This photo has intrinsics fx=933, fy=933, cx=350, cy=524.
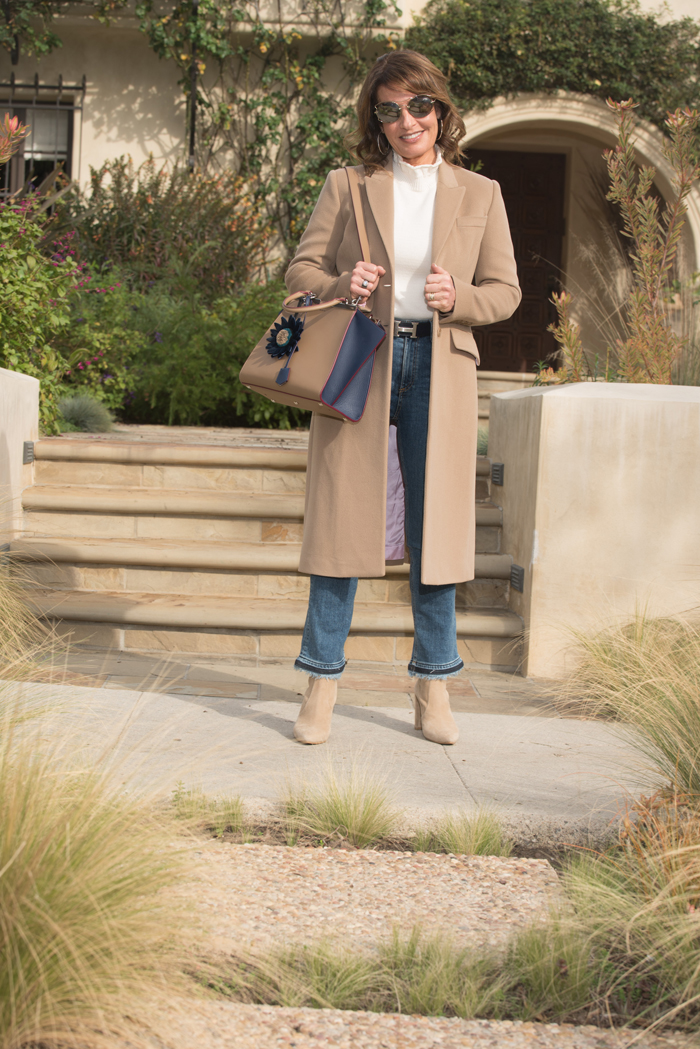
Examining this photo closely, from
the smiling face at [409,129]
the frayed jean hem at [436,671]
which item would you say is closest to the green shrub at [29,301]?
the smiling face at [409,129]

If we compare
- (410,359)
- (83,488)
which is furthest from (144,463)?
(410,359)

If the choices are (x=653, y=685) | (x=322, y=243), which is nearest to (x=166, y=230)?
(x=322, y=243)

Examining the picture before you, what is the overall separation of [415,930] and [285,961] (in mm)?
233

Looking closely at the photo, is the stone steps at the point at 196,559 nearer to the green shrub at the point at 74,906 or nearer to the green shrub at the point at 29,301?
the green shrub at the point at 29,301

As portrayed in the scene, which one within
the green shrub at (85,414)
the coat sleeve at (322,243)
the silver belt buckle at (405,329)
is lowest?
the green shrub at (85,414)

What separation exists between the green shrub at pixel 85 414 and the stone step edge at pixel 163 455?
115 cm

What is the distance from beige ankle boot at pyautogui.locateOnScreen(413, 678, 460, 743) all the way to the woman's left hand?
109cm

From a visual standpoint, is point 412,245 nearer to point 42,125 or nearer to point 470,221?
point 470,221

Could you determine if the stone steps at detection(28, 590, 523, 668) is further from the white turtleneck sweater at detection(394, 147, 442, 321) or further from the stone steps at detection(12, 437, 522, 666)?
the white turtleneck sweater at detection(394, 147, 442, 321)

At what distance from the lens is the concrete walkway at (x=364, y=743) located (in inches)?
88.1

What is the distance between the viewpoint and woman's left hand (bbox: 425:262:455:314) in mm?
2490

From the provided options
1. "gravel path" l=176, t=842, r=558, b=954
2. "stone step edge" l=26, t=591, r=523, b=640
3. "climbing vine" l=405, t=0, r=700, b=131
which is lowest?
"gravel path" l=176, t=842, r=558, b=954

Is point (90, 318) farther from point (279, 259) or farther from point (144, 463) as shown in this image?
point (279, 259)

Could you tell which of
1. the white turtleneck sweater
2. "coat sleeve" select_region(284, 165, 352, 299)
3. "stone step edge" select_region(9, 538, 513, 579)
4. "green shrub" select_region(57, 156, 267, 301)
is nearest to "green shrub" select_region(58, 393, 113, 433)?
"stone step edge" select_region(9, 538, 513, 579)
